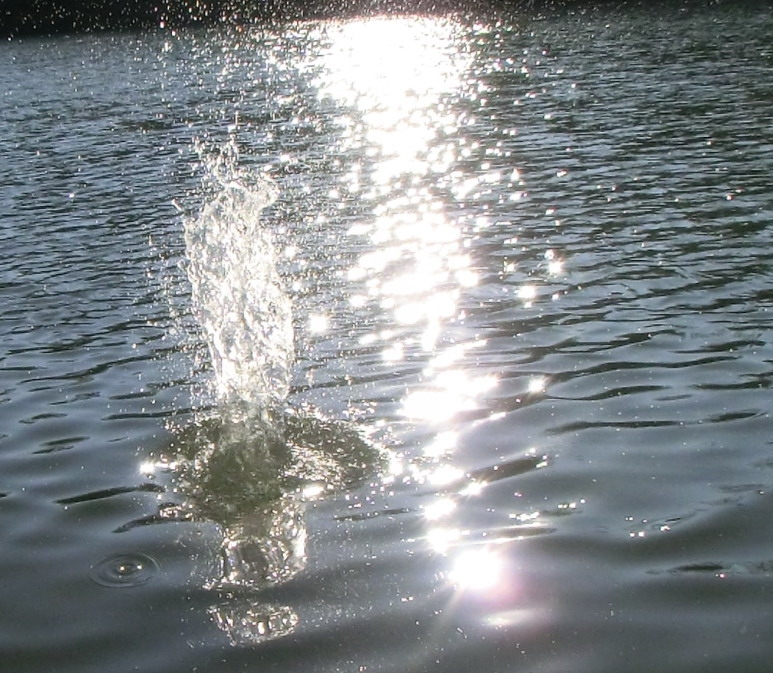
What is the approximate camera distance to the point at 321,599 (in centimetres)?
679

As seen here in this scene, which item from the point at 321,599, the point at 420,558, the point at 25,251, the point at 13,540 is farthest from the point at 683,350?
the point at 25,251

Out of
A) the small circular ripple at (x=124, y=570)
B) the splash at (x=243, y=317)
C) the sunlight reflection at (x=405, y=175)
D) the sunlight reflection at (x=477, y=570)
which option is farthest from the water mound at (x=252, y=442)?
the sunlight reflection at (x=405, y=175)

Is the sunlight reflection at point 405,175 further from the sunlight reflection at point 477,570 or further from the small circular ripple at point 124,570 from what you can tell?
the small circular ripple at point 124,570

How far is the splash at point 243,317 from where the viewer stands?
10188 mm

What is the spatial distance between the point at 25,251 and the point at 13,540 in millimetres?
11167

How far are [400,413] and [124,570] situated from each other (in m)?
3.35

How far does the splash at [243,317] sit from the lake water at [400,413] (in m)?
0.05

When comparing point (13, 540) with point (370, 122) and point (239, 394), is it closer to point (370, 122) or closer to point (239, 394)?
point (239, 394)

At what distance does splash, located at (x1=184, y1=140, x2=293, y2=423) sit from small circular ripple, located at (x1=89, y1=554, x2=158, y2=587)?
2354mm

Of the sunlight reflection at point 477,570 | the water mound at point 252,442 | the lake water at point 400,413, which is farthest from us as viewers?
the water mound at point 252,442

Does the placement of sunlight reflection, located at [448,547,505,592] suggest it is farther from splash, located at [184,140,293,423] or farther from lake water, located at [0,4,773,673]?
splash, located at [184,140,293,423]

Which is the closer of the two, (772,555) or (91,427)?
(772,555)

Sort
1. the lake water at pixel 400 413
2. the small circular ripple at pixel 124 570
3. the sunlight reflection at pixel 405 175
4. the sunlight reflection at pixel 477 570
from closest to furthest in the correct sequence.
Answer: the lake water at pixel 400 413, the sunlight reflection at pixel 477 570, the small circular ripple at pixel 124 570, the sunlight reflection at pixel 405 175

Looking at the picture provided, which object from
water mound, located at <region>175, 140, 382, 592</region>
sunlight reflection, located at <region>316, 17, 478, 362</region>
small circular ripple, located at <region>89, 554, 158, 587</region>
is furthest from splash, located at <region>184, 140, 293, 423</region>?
small circular ripple, located at <region>89, 554, 158, 587</region>
